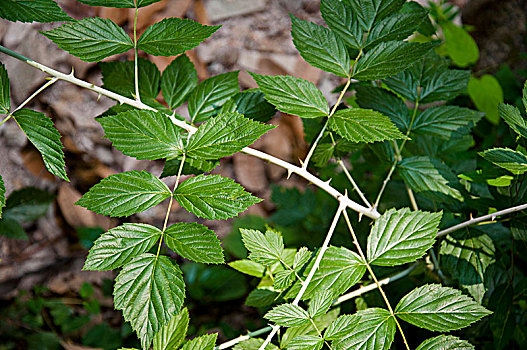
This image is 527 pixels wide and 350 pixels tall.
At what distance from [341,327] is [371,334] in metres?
0.05

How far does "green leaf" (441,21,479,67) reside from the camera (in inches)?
56.6

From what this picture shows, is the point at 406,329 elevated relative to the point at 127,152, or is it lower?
lower

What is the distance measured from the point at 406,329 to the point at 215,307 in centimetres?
101

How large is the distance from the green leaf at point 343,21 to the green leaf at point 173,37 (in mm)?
204

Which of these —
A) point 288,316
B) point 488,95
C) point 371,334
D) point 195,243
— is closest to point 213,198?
point 195,243

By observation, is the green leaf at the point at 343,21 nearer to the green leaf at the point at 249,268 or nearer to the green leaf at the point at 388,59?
the green leaf at the point at 388,59

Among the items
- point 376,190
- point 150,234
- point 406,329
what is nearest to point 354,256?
point 150,234

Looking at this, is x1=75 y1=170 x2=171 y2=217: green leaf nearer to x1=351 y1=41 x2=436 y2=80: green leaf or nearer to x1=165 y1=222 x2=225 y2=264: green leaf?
x1=165 y1=222 x2=225 y2=264: green leaf

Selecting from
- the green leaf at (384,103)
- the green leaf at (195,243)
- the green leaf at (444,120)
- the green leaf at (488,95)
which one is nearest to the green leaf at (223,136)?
the green leaf at (195,243)

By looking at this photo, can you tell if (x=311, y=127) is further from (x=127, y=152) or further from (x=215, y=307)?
(x=215, y=307)

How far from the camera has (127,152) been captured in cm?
60

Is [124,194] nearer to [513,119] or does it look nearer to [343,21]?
[343,21]

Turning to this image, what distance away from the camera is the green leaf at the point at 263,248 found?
0.66 m

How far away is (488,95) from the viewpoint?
1398 mm
